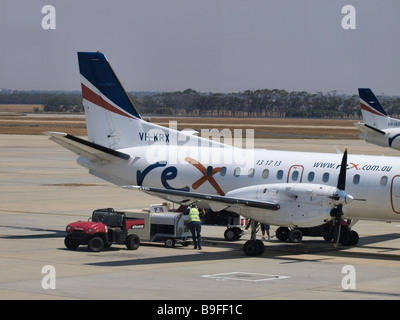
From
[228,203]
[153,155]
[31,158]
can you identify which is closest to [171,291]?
[228,203]

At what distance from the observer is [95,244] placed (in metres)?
25.1

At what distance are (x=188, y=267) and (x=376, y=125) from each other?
48.1m

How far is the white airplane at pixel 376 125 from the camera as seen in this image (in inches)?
2509

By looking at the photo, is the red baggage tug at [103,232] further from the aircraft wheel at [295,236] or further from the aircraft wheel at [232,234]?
the aircraft wheel at [295,236]

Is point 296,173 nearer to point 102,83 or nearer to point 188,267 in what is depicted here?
point 188,267

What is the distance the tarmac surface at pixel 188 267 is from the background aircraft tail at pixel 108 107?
4300 millimetres

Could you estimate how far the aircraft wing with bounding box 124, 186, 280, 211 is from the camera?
2448cm

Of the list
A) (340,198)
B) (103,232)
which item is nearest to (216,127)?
(103,232)

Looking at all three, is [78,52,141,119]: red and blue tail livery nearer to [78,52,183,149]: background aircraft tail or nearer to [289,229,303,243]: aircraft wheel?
[78,52,183,149]: background aircraft tail

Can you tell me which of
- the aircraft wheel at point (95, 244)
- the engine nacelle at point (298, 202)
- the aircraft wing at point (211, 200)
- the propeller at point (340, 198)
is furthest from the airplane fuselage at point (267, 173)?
the aircraft wheel at point (95, 244)

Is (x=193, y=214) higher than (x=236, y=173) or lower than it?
lower

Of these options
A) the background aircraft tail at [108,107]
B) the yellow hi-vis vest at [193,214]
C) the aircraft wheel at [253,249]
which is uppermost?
the background aircraft tail at [108,107]

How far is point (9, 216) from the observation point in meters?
33.5
